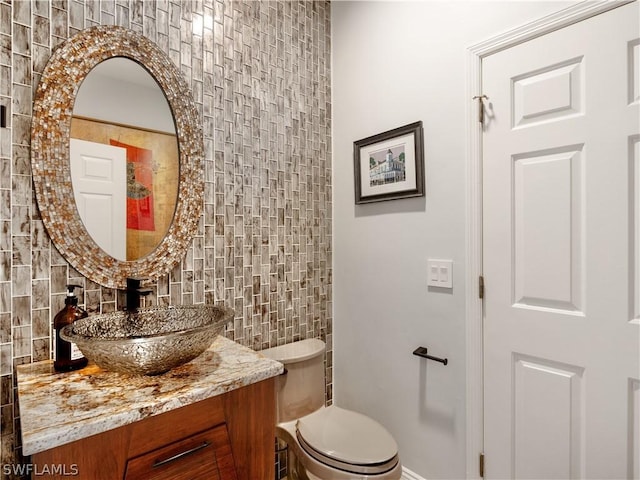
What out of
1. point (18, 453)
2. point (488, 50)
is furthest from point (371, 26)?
point (18, 453)

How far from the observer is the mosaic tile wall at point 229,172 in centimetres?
110

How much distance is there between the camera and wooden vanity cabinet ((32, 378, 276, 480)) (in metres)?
0.78

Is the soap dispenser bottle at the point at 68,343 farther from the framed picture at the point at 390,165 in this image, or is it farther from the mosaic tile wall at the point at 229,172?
the framed picture at the point at 390,165

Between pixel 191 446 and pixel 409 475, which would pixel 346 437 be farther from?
pixel 191 446

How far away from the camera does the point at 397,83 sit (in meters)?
1.74

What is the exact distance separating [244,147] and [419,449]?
5.34 ft

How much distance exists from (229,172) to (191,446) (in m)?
1.08

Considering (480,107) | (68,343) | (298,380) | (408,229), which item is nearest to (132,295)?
(68,343)

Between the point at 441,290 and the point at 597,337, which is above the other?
the point at 441,290

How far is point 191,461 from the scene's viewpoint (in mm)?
917

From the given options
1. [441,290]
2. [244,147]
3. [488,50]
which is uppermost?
[488,50]

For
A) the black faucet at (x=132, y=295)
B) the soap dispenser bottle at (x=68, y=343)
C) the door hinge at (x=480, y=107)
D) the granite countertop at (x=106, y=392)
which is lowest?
the granite countertop at (x=106, y=392)

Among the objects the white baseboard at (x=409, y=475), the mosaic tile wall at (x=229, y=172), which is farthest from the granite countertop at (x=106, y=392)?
the white baseboard at (x=409, y=475)

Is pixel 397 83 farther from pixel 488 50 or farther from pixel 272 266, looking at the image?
pixel 272 266
